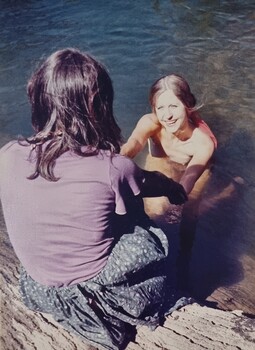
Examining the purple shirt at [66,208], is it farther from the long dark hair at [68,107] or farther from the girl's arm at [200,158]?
the girl's arm at [200,158]

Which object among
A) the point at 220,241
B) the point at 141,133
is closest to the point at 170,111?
the point at 141,133

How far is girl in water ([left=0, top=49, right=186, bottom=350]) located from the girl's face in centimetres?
149

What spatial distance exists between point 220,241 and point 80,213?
7.00 feet

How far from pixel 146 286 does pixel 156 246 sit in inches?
9.4

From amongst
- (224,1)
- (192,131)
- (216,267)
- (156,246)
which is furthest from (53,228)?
(224,1)

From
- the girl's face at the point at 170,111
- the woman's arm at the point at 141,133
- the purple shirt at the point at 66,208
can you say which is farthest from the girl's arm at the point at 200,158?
the purple shirt at the point at 66,208

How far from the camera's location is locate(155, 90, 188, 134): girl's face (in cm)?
407

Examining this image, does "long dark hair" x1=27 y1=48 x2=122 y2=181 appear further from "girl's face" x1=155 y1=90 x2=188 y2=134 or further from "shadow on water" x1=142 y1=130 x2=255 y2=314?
"girl's face" x1=155 y1=90 x2=188 y2=134

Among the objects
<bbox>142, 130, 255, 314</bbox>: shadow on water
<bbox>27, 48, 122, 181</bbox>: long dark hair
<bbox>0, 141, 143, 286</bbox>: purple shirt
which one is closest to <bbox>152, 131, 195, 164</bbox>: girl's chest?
<bbox>142, 130, 255, 314</bbox>: shadow on water

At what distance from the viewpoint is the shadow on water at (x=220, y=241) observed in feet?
11.8

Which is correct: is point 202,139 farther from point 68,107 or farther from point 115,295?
point 68,107

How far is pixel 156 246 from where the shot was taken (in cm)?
267

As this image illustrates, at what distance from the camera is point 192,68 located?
6.70 metres

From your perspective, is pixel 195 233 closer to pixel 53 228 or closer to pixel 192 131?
pixel 192 131
